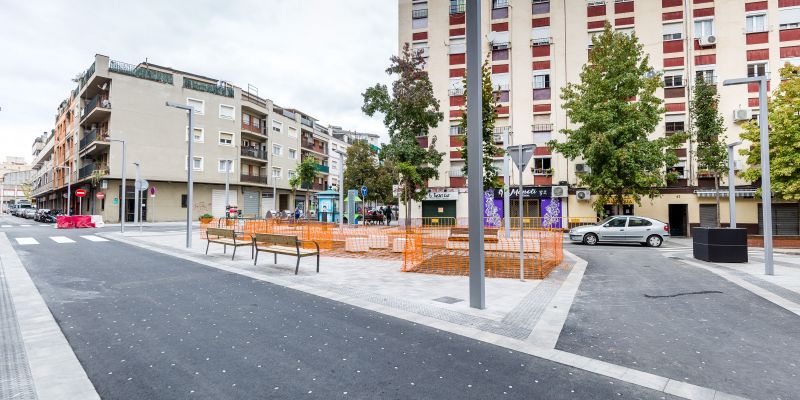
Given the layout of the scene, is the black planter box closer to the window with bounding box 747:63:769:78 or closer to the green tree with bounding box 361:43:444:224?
the green tree with bounding box 361:43:444:224

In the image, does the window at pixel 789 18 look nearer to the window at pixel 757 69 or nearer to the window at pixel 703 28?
the window at pixel 757 69

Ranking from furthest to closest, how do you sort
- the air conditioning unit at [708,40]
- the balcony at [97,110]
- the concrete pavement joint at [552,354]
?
the balcony at [97,110], the air conditioning unit at [708,40], the concrete pavement joint at [552,354]

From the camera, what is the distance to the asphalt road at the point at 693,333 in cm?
363

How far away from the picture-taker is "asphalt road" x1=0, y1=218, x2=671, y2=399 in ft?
10.7

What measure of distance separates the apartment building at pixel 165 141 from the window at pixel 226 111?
10cm

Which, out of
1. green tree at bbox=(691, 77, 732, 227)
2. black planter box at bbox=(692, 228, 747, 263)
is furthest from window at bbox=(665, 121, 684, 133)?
black planter box at bbox=(692, 228, 747, 263)

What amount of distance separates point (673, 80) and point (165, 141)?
4375cm

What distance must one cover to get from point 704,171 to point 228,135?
141 feet

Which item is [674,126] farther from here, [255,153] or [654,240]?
[255,153]

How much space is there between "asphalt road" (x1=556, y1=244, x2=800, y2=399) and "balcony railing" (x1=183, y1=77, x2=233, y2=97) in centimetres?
4285

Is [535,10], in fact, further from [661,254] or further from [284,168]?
[284,168]

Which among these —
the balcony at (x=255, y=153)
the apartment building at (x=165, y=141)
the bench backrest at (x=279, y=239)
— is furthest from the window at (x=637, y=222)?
the balcony at (x=255, y=153)

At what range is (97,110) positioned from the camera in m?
34.9

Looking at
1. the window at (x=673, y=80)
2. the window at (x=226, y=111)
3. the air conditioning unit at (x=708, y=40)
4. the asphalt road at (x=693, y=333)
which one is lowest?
the asphalt road at (x=693, y=333)
